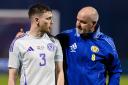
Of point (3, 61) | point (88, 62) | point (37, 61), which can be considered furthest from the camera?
point (3, 61)

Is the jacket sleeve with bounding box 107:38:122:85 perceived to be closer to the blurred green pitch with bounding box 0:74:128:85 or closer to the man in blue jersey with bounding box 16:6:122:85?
the man in blue jersey with bounding box 16:6:122:85

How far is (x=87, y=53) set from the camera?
6242 millimetres

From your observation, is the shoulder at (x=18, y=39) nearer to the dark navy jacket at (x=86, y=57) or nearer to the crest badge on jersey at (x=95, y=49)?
Answer: the dark navy jacket at (x=86, y=57)

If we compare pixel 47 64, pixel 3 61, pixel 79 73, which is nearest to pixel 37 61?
pixel 47 64

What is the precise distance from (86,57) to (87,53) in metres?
0.04

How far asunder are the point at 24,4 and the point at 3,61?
1553 millimetres

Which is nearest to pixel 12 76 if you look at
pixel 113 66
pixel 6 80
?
pixel 113 66

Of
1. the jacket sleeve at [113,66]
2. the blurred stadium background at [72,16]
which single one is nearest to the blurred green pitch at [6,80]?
the blurred stadium background at [72,16]

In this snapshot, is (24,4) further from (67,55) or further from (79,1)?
(67,55)

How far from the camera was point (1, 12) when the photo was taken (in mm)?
17125

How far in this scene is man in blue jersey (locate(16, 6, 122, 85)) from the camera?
6215 mm

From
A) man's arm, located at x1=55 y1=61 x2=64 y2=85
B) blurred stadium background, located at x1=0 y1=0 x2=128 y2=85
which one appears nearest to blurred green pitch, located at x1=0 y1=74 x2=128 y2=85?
blurred stadium background, located at x1=0 y1=0 x2=128 y2=85

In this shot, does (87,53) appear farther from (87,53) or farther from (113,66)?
(113,66)

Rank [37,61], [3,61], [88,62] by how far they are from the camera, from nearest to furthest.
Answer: [37,61]
[88,62]
[3,61]
